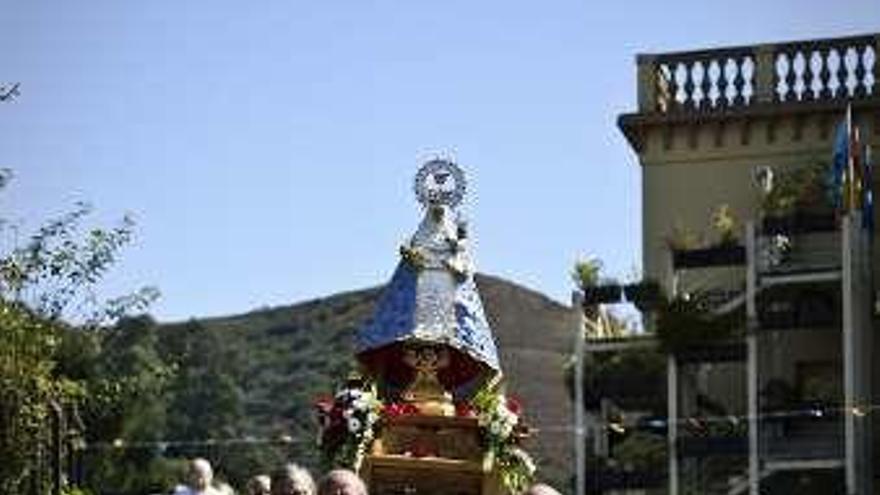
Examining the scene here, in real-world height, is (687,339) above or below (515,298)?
below

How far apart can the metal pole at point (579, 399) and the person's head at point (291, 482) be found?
23.1 m

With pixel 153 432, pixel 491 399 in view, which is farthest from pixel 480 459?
pixel 153 432

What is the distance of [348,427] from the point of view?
17.8 m

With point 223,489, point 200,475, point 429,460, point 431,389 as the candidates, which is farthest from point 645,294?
point 200,475

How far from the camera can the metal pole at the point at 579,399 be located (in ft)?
110

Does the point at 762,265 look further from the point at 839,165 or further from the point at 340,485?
the point at 340,485

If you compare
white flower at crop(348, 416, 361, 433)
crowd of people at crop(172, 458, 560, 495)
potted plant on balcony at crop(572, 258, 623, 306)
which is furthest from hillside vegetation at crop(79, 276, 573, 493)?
crowd of people at crop(172, 458, 560, 495)

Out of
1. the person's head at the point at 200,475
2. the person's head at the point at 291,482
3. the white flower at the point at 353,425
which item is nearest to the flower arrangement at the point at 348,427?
the white flower at the point at 353,425

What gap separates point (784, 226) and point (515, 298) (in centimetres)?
3260

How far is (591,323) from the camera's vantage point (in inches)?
1357

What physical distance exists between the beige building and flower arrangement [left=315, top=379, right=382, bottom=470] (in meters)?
13.8

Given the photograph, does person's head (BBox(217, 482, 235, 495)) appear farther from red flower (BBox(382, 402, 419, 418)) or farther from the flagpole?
the flagpole

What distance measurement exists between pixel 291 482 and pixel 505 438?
7549 millimetres

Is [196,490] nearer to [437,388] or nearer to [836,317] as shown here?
[437,388]
